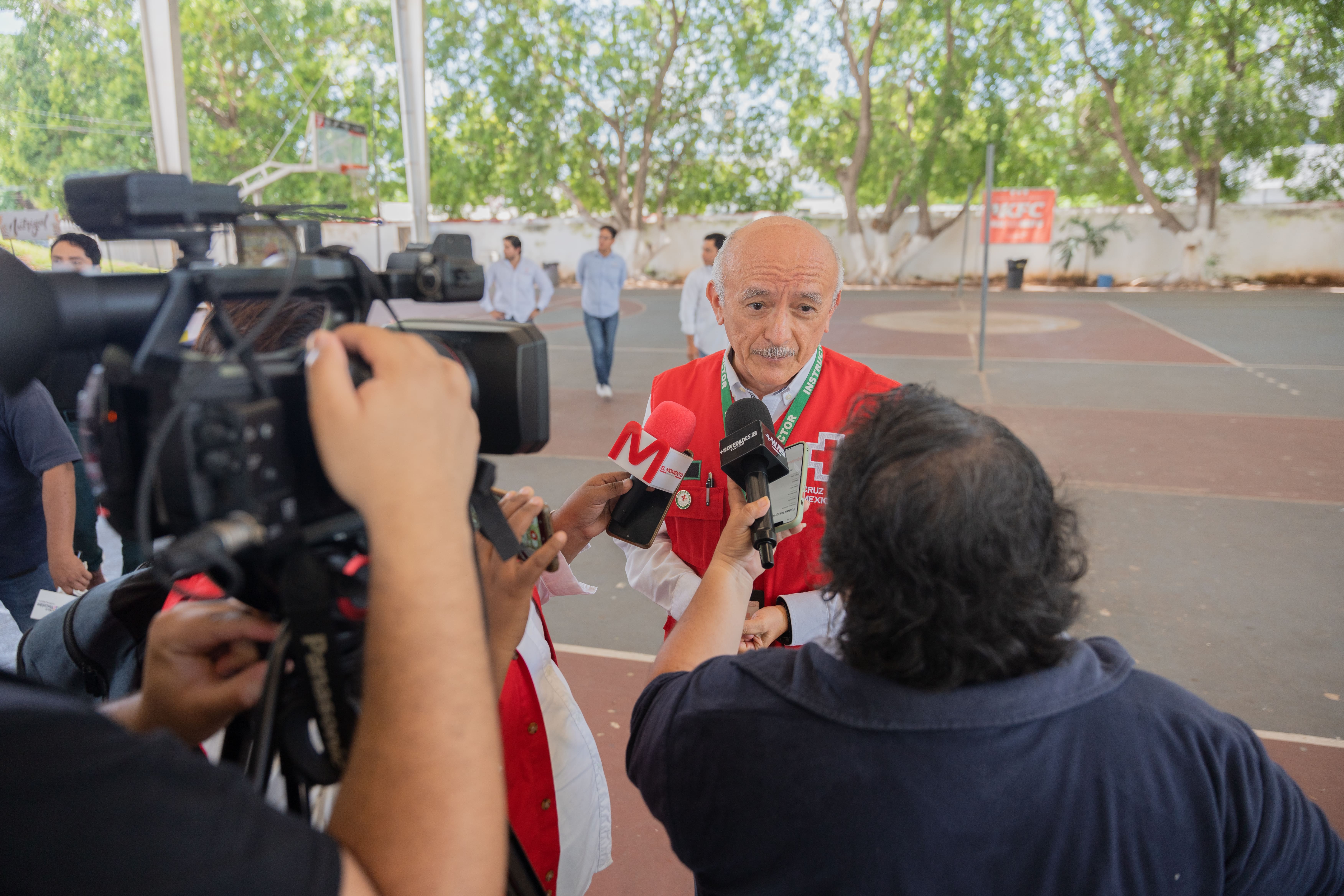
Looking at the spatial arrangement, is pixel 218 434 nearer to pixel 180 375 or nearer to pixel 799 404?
pixel 180 375

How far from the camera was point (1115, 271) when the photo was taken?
824 inches

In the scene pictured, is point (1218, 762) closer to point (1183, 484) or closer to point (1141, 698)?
point (1141, 698)

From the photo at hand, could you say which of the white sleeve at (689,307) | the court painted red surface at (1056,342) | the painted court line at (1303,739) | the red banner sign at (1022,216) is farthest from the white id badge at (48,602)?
the red banner sign at (1022,216)

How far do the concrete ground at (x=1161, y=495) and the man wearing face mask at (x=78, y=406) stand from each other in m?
1.84

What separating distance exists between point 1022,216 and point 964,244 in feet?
4.38

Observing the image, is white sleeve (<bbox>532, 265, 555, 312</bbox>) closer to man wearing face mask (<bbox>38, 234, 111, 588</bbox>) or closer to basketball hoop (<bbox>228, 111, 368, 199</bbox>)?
man wearing face mask (<bbox>38, 234, 111, 588</bbox>)

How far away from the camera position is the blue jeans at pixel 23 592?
2695mm

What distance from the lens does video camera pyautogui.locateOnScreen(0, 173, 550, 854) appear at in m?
0.64

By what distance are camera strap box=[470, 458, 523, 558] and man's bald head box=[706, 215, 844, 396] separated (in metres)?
1.18

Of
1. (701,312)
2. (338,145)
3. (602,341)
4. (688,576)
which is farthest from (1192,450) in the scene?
(338,145)

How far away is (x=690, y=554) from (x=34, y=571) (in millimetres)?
2276

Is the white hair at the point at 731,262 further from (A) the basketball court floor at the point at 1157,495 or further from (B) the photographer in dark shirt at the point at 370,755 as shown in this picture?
(B) the photographer in dark shirt at the point at 370,755

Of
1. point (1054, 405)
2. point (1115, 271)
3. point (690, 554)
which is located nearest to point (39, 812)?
point (690, 554)

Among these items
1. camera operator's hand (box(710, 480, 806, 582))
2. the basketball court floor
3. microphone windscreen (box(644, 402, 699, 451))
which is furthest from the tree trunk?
camera operator's hand (box(710, 480, 806, 582))
